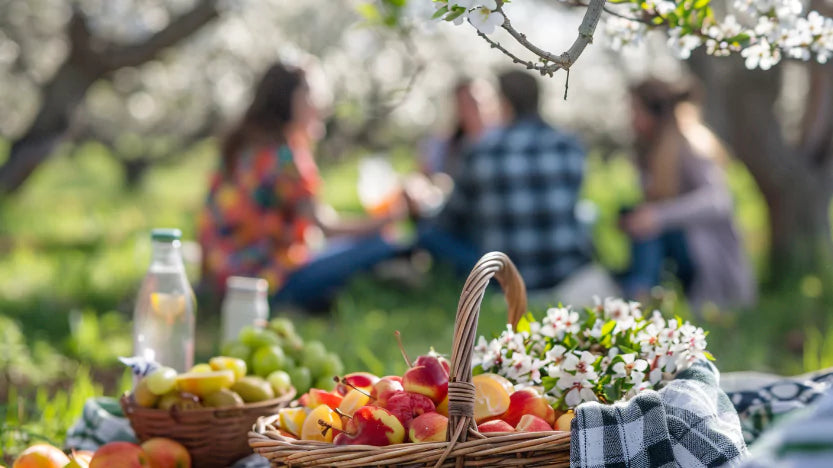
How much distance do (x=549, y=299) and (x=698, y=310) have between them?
741mm

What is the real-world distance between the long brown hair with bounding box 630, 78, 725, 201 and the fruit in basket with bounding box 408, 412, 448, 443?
3312 mm

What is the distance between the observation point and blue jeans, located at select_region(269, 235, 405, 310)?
15.1 ft

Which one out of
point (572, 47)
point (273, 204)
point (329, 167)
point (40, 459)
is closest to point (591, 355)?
point (572, 47)

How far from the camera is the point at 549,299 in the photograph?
4715 millimetres

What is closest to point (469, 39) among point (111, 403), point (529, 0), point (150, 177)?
point (150, 177)

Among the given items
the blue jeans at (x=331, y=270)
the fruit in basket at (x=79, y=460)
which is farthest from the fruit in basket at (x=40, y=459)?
the blue jeans at (x=331, y=270)

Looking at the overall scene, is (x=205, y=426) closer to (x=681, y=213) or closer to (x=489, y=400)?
(x=489, y=400)

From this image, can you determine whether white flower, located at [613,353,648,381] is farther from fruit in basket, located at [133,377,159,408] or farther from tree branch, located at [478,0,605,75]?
fruit in basket, located at [133,377,159,408]

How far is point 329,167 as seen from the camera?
13078 mm

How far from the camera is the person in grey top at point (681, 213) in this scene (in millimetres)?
4492

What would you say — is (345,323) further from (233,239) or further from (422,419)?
(422,419)

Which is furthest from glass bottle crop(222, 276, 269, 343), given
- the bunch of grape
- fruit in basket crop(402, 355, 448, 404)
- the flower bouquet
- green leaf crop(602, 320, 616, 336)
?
green leaf crop(602, 320, 616, 336)

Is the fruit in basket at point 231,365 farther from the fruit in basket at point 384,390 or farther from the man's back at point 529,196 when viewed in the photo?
the man's back at point 529,196

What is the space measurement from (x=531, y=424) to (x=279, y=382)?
0.73 meters
